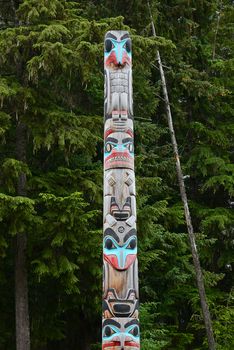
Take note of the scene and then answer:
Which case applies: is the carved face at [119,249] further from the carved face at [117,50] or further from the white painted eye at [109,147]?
the carved face at [117,50]

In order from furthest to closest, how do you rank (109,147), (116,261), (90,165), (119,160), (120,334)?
1. (90,165)
2. (109,147)
3. (119,160)
4. (116,261)
5. (120,334)

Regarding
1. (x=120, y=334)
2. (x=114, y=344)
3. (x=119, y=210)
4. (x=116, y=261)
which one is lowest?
(x=114, y=344)

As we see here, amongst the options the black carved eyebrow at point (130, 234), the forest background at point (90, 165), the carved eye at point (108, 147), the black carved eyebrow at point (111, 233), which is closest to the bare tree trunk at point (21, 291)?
the forest background at point (90, 165)

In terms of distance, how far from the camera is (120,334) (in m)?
7.78

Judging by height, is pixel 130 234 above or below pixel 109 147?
below

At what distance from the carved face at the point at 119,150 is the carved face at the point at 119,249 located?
3.47 feet

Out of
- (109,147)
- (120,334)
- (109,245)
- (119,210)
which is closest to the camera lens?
(120,334)

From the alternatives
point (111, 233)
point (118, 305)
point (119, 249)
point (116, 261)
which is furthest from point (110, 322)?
point (111, 233)

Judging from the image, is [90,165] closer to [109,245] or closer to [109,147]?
[109,147]

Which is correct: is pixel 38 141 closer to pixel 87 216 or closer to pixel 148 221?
pixel 87 216

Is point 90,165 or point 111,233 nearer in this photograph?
point 111,233

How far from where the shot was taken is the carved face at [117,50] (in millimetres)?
9133

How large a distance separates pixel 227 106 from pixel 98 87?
6.32 meters

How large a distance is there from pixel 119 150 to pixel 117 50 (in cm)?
175
